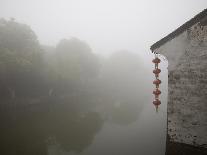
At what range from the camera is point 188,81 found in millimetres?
9648

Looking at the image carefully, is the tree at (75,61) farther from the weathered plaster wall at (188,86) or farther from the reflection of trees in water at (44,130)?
the weathered plaster wall at (188,86)

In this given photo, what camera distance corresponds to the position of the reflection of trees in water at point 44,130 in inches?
862

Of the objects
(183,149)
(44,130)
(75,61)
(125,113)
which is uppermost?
(75,61)

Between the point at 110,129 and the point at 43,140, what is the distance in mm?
8341

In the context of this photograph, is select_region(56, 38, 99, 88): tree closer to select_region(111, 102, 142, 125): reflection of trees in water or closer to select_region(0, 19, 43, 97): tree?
select_region(0, 19, 43, 97): tree

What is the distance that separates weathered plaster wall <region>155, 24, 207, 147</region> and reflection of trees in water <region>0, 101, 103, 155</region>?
1365 centimetres

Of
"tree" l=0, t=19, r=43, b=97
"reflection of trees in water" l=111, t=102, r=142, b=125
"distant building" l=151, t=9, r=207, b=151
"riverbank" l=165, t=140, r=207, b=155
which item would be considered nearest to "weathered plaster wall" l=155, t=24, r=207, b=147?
"distant building" l=151, t=9, r=207, b=151

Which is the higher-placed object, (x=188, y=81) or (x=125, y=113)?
(x=188, y=81)

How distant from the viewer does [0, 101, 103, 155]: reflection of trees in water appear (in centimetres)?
2189

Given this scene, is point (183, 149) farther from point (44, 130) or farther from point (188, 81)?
point (44, 130)

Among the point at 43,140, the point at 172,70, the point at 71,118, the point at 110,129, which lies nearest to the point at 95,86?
the point at 71,118

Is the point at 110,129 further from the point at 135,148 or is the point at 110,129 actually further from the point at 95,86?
the point at 95,86

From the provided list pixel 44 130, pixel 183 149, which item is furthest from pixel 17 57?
pixel 183 149

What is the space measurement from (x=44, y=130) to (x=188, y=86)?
2125cm
